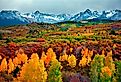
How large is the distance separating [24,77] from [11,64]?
6954 cm

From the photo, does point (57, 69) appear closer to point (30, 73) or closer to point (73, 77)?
point (30, 73)

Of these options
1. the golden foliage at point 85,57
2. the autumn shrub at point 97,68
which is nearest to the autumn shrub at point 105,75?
the autumn shrub at point 97,68

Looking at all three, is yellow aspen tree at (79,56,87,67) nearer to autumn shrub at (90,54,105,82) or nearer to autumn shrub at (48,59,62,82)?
autumn shrub at (90,54,105,82)

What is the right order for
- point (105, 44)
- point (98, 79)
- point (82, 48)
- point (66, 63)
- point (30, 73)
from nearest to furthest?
point (30, 73)
point (98, 79)
point (66, 63)
point (82, 48)
point (105, 44)

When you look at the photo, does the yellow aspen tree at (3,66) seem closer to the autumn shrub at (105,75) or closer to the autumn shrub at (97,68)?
the autumn shrub at (97,68)

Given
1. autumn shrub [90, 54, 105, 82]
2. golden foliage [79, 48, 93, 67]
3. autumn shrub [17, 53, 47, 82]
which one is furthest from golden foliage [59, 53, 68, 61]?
autumn shrub [17, 53, 47, 82]

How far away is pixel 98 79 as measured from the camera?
362ft

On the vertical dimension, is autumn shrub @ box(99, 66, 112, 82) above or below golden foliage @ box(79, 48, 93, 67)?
above

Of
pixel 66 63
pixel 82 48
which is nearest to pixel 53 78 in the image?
pixel 66 63

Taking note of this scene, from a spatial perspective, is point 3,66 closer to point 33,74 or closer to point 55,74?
point 55,74

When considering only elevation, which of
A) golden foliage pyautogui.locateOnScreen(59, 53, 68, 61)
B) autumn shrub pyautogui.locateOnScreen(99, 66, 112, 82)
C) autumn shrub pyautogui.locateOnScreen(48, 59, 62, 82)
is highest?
autumn shrub pyautogui.locateOnScreen(48, 59, 62, 82)

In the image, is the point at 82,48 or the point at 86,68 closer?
the point at 86,68

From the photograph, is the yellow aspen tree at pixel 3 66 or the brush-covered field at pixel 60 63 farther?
the yellow aspen tree at pixel 3 66

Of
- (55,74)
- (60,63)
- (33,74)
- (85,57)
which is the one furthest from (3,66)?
(33,74)
